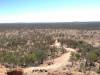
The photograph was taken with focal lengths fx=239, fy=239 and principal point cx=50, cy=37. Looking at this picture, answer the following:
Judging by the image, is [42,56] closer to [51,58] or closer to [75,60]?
[51,58]

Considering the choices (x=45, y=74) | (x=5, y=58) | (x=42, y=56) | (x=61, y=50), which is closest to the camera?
(x=45, y=74)

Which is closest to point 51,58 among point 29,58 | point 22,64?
point 29,58

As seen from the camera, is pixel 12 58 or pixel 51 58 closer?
pixel 12 58

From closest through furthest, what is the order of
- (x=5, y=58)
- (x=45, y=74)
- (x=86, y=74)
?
(x=45, y=74) → (x=86, y=74) → (x=5, y=58)

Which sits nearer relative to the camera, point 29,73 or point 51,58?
point 29,73

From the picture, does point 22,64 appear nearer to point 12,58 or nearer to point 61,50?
point 12,58

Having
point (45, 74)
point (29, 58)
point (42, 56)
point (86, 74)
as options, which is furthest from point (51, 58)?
point (45, 74)

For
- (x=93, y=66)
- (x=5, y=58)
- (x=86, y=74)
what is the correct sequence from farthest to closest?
(x=5, y=58), (x=93, y=66), (x=86, y=74)

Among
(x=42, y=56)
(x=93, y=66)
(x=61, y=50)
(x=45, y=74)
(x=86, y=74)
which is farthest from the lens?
(x=61, y=50)
